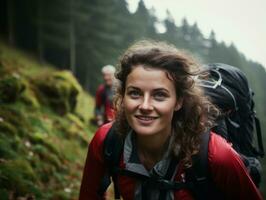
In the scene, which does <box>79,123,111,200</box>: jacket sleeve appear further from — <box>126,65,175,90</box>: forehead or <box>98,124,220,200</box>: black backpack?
<box>126,65,175,90</box>: forehead

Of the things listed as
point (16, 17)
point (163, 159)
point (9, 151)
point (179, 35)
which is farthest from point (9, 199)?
point (179, 35)

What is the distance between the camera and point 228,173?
2.58 m

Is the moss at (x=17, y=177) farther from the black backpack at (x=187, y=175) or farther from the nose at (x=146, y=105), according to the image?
the nose at (x=146, y=105)

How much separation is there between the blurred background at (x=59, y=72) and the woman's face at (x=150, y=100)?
2.84ft

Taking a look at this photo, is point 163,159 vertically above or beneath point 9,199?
above

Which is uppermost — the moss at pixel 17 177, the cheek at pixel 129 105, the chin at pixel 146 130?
the cheek at pixel 129 105

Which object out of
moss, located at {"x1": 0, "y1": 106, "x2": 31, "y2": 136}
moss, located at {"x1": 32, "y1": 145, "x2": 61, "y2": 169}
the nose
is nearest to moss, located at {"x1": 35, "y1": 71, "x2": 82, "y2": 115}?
moss, located at {"x1": 0, "y1": 106, "x2": 31, "y2": 136}

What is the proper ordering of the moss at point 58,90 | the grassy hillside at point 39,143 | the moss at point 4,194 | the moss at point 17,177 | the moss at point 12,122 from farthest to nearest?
the moss at point 58,90, the moss at point 12,122, the grassy hillside at point 39,143, the moss at point 17,177, the moss at point 4,194

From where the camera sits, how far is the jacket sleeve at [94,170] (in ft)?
9.89

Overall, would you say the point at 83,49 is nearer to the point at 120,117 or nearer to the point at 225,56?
the point at 225,56

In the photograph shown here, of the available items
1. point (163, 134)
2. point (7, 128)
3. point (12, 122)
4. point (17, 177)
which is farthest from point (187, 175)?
point (12, 122)

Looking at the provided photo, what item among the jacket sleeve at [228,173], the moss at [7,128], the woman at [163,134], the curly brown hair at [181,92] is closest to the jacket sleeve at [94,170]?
the woman at [163,134]

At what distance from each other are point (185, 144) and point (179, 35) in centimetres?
4553

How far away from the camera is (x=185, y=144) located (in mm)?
2824
